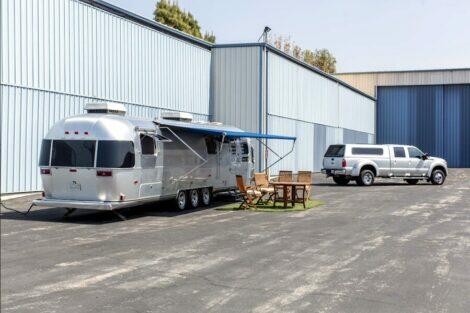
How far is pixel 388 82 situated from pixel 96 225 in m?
49.0

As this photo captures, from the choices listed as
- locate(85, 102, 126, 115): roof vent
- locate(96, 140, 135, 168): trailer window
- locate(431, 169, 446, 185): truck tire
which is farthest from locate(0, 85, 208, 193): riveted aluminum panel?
locate(431, 169, 446, 185): truck tire

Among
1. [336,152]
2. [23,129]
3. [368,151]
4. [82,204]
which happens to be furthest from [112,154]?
[368,151]

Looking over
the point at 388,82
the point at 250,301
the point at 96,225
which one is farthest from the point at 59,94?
the point at 388,82

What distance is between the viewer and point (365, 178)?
28.9m

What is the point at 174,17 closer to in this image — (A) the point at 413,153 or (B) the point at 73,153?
(A) the point at 413,153

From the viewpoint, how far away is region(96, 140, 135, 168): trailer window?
1384 centimetres

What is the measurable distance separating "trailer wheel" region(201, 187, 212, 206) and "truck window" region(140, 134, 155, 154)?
3254 millimetres

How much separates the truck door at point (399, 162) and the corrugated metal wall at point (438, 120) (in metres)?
28.4

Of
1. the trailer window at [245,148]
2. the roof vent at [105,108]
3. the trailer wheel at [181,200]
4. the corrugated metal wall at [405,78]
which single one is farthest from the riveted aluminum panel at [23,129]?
the corrugated metal wall at [405,78]

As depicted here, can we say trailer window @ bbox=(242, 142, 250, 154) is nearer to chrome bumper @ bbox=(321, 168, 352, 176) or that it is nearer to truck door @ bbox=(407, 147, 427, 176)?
chrome bumper @ bbox=(321, 168, 352, 176)

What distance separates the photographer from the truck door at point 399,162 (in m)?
29.3

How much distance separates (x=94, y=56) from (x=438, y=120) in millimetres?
41218

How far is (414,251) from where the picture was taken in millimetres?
10312

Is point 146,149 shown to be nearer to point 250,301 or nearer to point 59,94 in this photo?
point 59,94
